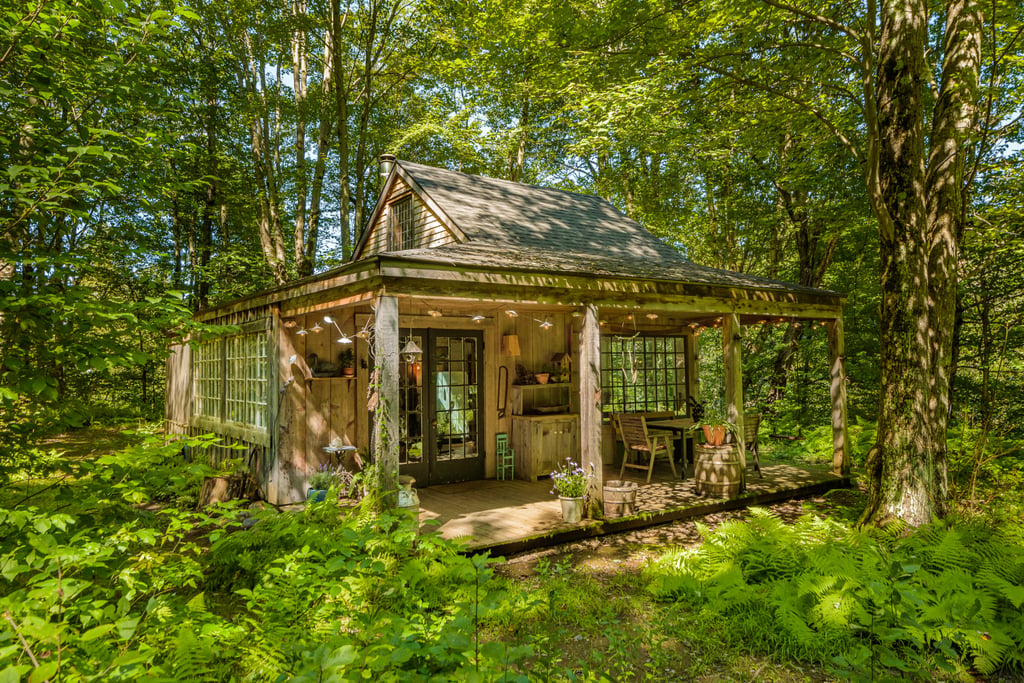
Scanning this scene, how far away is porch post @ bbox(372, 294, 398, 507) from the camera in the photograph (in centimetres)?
488

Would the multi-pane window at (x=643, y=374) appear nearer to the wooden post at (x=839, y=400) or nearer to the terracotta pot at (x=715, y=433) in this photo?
the terracotta pot at (x=715, y=433)

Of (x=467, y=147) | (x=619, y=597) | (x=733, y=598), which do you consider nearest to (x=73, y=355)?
(x=619, y=597)

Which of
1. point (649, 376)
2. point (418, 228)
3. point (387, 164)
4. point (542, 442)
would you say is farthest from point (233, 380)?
point (649, 376)

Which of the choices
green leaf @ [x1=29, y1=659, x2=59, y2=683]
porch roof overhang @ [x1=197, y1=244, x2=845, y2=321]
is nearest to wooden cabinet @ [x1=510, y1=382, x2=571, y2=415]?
porch roof overhang @ [x1=197, y1=244, x2=845, y2=321]

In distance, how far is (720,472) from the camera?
7.18 meters

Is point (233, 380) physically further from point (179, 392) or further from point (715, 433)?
point (715, 433)

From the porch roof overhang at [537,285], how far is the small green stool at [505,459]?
307cm

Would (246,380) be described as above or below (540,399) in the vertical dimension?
above

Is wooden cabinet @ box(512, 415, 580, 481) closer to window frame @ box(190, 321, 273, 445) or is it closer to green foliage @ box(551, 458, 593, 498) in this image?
green foliage @ box(551, 458, 593, 498)

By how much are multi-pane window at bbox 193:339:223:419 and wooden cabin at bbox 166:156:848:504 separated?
5 cm

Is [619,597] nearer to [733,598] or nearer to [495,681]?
[733,598]

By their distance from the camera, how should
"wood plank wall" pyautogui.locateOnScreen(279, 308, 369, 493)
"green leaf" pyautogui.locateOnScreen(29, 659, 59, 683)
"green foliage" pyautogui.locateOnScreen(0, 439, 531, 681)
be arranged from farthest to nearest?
"wood plank wall" pyautogui.locateOnScreen(279, 308, 369, 493)
"green foliage" pyautogui.locateOnScreen(0, 439, 531, 681)
"green leaf" pyautogui.locateOnScreen(29, 659, 59, 683)

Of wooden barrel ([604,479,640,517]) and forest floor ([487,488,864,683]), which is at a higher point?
wooden barrel ([604,479,640,517])

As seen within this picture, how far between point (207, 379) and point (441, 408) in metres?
4.62
